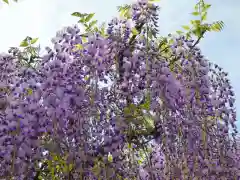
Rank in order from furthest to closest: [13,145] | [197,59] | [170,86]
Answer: [197,59] → [170,86] → [13,145]

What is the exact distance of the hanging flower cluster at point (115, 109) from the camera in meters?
3.50

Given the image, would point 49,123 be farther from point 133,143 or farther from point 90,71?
point 133,143

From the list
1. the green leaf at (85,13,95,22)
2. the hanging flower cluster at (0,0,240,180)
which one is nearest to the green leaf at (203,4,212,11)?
the hanging flower cluster at (0,0,240,180)

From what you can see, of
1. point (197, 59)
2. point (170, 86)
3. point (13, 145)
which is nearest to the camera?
point (13, 145)

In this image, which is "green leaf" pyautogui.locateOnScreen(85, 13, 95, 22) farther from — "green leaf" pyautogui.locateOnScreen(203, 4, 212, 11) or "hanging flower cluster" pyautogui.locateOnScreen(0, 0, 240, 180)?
"green leaf" pyautogui.locateOnScreen(203, 4, 212, 11)

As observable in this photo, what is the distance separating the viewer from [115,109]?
374 cm

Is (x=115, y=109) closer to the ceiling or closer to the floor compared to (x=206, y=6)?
closer to the floor

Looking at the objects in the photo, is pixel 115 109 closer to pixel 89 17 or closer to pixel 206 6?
pixel 89 17

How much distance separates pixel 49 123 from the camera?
3.56 meters

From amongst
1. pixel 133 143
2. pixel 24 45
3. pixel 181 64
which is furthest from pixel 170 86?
pixel 24 45

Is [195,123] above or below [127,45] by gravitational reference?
below

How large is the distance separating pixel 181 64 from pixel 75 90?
1.12 meters

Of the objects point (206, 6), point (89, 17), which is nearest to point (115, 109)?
point (89, 17)

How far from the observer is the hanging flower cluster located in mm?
3496
